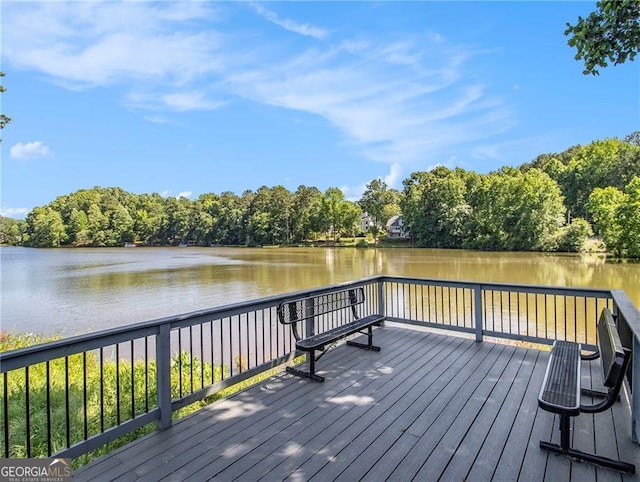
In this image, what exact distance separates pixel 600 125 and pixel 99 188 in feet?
348

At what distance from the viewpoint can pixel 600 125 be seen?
55.8 metres

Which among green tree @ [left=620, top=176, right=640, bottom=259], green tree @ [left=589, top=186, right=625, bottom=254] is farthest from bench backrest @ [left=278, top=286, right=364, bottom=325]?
green tree @ [left=589, top=186, right=625, bottom=254]

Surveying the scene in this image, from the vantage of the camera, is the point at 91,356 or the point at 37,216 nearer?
the point at 91,356

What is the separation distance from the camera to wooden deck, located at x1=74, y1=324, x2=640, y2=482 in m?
2.17

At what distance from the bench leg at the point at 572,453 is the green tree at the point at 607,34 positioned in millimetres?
2876

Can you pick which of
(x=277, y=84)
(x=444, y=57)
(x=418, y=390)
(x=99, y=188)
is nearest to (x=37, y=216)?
(x=99, y=188)

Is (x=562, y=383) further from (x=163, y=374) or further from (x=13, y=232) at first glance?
(x=13, y=232)

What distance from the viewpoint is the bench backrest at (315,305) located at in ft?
12.6

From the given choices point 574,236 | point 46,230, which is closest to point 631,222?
point 574,236

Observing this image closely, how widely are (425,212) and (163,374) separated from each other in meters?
47.5

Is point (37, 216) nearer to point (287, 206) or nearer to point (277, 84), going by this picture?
point (287, 206)

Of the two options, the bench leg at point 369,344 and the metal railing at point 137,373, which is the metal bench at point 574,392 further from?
the bench leg at point 369,344

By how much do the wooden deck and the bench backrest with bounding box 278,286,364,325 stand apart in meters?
0.62

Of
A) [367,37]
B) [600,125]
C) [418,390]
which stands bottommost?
[418,390]
